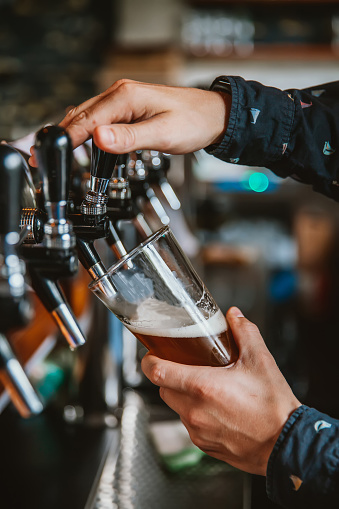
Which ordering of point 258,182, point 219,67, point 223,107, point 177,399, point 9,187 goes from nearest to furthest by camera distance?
1. point 9,187
2. point 177,399
3. point 223,107
4. point 219,67
5. point 258,182

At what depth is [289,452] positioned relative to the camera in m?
0.61

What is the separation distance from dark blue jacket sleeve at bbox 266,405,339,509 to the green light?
3949 millimetres

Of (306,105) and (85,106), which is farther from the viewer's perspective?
(306,105)

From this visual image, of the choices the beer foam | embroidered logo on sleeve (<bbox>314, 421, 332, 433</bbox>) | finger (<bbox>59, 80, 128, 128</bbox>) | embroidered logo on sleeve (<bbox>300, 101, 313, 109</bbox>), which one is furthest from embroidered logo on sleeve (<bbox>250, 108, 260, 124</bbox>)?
embroidered logo on sleeve (<bbox>314, 421, 332, 433</bbox>)

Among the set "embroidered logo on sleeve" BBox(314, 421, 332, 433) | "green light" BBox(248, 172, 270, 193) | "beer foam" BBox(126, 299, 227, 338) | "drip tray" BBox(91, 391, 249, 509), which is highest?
"beer foam" BBox(126, 299, 227, 338)

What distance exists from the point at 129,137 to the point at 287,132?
347 mm

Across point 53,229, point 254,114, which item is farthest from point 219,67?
point 53,229

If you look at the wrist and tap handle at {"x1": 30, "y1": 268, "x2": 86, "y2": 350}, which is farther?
the wrist

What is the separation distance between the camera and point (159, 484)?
0.92 m

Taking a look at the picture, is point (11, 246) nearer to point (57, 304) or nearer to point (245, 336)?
point (57, 304)

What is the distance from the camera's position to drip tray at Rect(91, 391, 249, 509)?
0.87m

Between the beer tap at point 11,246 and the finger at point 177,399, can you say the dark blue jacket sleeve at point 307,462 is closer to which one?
the finger at point 177,399

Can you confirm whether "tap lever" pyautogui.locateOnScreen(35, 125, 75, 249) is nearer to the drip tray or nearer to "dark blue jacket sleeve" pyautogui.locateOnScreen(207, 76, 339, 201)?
"dark blue jacket sleeve" pyautogui.locateOnScreen(207, 76, 339, 201)

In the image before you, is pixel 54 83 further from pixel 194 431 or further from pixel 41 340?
pixel 194 431
